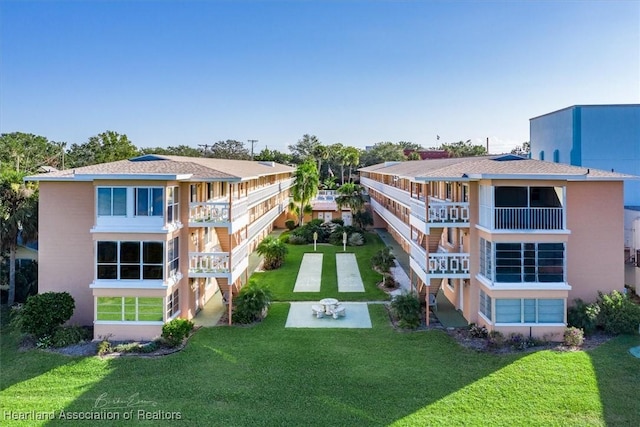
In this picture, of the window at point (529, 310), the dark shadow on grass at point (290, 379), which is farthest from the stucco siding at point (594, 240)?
the dark shadow on grass at point (290, 379)

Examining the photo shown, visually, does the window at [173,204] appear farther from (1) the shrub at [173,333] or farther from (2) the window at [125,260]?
(1) the shrub at [173,333]

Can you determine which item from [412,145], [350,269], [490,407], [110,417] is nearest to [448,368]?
[490,407]

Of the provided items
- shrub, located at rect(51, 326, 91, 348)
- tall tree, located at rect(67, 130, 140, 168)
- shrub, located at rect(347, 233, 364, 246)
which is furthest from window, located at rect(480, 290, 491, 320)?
tall tree, located at rect(67, 130, 140, 168)

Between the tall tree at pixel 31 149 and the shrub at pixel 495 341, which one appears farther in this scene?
the tall tree at pixel 31 149

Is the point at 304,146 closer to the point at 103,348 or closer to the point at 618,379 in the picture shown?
the point at 103,348

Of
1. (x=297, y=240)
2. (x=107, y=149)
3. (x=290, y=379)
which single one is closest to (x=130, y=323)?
(x=290, y=379)

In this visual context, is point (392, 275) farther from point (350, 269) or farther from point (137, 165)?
point (137, 165)
